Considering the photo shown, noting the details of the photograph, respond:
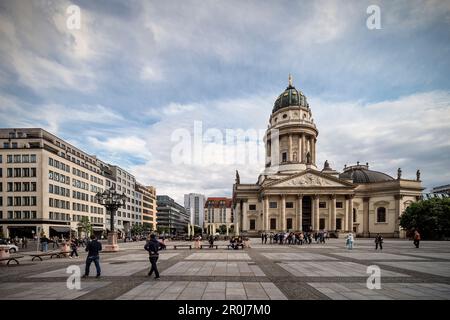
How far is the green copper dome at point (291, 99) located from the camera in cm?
7638

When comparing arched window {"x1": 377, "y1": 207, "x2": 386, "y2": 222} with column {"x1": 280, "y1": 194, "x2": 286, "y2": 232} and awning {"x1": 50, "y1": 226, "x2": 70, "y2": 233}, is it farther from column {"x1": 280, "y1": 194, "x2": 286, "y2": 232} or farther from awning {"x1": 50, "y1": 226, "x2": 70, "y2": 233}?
awning {"x1": 50, "y1": 226, "x2": 70, "y2": 233}

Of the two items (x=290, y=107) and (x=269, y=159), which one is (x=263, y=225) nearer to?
(x=269, y=159)

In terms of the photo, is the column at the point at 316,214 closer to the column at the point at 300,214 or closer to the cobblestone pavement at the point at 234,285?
the column at the point at 300,214

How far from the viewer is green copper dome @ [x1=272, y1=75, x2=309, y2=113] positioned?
251ft

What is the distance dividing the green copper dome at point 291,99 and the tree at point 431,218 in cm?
4068

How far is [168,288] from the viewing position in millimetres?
9195

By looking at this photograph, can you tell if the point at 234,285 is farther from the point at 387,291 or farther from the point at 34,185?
the point at 34,185

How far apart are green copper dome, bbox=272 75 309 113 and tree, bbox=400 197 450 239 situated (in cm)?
4068

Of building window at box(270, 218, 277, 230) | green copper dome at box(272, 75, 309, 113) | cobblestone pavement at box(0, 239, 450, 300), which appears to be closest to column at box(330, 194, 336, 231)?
building window at box(270, 218, 277, 230)

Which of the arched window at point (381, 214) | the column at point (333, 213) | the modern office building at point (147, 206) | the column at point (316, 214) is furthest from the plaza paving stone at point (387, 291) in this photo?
the modern office building at point (147, 206)

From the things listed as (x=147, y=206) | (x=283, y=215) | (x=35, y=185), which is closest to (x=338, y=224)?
(x=283, y=215)

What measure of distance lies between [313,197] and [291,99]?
30.5 m

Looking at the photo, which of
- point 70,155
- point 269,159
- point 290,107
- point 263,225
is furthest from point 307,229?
point 70,155
